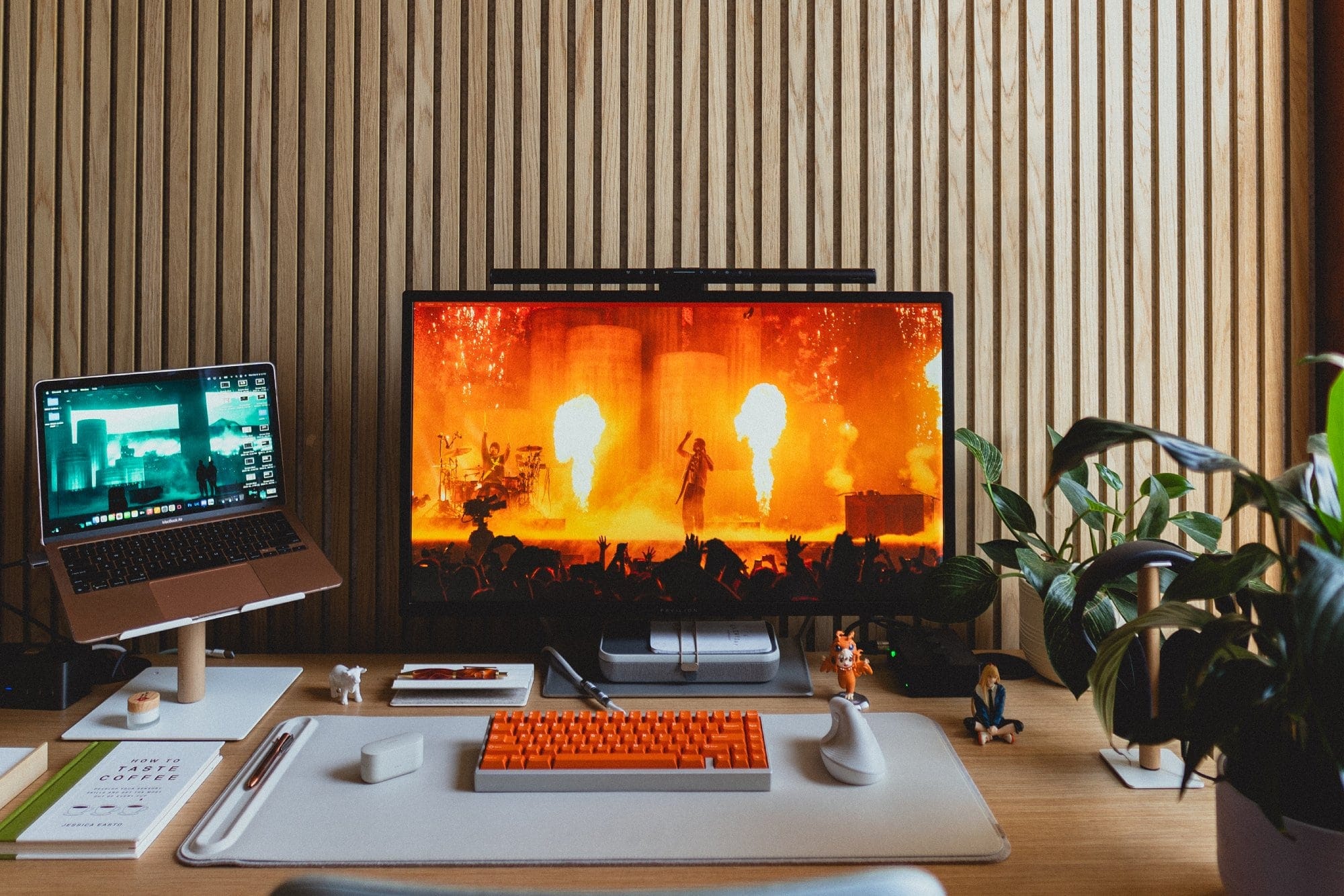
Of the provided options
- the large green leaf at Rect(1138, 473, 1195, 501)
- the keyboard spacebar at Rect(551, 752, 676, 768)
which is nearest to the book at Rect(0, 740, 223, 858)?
the keyboard spacebar at Rect(551, 752, 676, 768)

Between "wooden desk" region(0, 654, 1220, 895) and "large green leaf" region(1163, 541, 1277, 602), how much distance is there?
0.31m

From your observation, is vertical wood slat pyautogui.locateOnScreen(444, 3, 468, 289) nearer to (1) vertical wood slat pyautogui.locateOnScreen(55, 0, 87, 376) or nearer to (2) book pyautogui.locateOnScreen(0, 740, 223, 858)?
(1) vertical wood slat pyautogui.locateOnScreen(55, 0, 87, 376)

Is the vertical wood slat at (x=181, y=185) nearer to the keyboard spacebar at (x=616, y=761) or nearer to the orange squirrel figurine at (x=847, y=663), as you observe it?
the keyboard spacebar at (x=616, y=761)

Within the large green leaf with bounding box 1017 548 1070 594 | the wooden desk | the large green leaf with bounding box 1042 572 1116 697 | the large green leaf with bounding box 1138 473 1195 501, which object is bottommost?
the wooden desk

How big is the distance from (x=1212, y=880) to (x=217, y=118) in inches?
81.3

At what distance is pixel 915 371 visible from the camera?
1.51 metres

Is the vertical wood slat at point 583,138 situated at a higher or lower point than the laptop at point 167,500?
higher

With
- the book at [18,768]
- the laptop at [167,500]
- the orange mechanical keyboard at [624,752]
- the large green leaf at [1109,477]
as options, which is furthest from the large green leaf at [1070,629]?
the book at [18,768]

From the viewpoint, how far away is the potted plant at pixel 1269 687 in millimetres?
795

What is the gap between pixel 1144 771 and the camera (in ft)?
3.86

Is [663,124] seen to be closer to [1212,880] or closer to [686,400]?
[686,400]

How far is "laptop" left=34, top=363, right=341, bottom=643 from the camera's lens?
1.33 meters

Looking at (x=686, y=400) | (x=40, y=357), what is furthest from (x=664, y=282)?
(x=40, y=357)

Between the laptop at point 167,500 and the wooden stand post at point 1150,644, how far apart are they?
1267 mm
